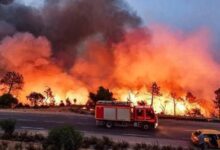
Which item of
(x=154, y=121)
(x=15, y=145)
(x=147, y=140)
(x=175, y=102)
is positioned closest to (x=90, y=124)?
(x=154, y=121)

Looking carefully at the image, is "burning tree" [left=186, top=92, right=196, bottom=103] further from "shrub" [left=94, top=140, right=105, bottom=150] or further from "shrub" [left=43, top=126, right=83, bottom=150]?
"shrub" [left=43, top=126, right=83, bottom=150]

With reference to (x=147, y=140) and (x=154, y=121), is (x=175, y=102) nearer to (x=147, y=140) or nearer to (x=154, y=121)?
(x=154, y=121)

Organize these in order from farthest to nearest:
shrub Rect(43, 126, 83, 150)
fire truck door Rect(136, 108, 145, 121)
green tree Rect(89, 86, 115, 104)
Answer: green tree Rect(89, 86, 115, 104)
fire truck door Rect(136, 108, 145, 121)
shrub Rect(43, 126, 83, 150)

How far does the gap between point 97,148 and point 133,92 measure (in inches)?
1966

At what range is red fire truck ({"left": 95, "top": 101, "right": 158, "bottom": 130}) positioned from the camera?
1574 inches

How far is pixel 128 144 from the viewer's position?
27922mm

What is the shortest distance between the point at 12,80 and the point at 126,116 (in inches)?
1523

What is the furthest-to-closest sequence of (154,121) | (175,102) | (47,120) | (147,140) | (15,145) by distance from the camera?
(175,102), (47,120), (154,121), (147,140), (15,145)

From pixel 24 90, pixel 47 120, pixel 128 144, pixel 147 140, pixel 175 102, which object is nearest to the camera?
pixel 128 144

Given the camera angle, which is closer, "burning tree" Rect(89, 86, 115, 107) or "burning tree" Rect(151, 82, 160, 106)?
"burning tree" Rect(89, 86, 115, 107)

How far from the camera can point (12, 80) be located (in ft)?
240

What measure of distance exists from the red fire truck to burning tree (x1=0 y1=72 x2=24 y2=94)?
119ft

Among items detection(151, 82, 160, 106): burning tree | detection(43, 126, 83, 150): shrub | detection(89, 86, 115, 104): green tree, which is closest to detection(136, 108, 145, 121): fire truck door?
detection(43, 126, 83, 150): shrub

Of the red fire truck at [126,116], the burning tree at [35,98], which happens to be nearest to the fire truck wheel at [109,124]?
the red fire truck at [126,116]
